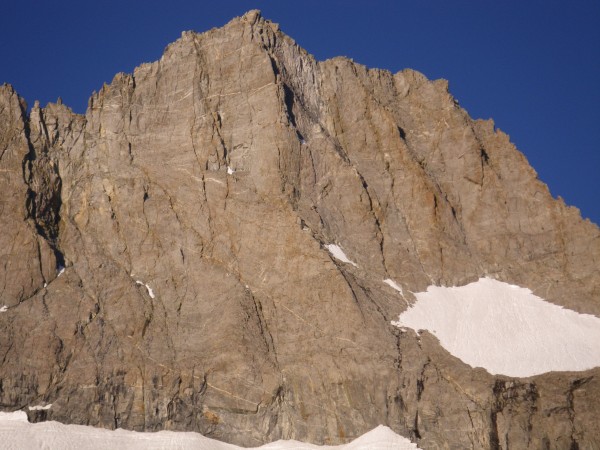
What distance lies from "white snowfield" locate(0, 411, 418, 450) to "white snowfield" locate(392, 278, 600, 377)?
8.39 metres

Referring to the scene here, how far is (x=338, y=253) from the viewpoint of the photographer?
69062mm

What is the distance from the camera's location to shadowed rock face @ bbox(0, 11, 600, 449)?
200 feet

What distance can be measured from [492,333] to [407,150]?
1506cm

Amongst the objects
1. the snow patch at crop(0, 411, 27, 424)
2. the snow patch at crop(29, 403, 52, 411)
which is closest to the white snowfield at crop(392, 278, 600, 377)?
the snow patch at crop(29, 403, 52, 411)

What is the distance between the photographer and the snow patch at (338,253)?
68.5 metres

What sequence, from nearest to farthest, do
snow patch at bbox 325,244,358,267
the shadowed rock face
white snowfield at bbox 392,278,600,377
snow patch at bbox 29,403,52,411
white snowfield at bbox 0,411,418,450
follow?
white snowfield at bbox 0,411,418,450 → the shadowed rock face → snow patch at bbox 29,403,52,411 → white snowfield at bbox 392,278,600,377 → snow patch at bbox 325,244,358,267

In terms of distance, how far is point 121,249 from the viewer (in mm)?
69000

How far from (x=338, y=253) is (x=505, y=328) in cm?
1102

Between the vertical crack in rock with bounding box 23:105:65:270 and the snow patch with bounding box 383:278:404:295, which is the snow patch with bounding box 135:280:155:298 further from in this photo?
the snow patch with bounding box 383:278:404:295

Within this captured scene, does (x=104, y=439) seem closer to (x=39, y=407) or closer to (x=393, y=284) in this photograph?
(x=39, y=407)

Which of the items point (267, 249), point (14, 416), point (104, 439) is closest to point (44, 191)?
point (267, 249)

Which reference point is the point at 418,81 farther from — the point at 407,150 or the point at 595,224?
the point at 595,224

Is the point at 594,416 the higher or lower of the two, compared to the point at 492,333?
Result: lower

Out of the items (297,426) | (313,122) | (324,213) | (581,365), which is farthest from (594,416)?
(313,122)
